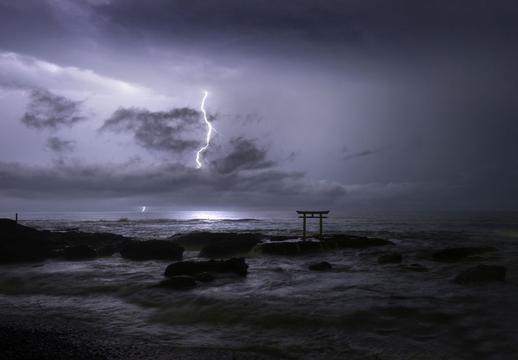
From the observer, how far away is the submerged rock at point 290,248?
29.8m

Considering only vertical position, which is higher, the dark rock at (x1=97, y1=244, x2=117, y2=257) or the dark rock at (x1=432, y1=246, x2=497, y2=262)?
the dark rock at (x1=432, y1=246, x2=497, y2=262)

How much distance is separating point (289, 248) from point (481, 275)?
51.5ft

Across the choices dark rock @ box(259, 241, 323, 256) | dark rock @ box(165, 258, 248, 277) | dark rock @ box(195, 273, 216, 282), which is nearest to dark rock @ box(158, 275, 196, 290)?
dark rock @ box(195, 273, 216, 282)

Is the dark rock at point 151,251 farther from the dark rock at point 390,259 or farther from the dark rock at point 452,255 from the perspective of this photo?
the dark rock at point 452,255

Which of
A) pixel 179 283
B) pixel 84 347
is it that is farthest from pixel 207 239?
pixel 84 347

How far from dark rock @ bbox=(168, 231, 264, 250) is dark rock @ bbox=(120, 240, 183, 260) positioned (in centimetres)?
267

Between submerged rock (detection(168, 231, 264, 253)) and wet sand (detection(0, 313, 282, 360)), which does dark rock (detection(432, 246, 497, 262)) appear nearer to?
submerged rock (detection(168, 231, 264, 253))

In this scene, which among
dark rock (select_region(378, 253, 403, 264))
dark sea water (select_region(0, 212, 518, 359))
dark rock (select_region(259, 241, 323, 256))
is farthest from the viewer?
→ dark rock (select_region(259, 241, 323, 256))

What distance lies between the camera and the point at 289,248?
98.4ft

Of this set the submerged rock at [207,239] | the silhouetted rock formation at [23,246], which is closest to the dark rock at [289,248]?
the submerged rock at [207,239]

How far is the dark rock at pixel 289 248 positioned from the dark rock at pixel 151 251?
7300mm

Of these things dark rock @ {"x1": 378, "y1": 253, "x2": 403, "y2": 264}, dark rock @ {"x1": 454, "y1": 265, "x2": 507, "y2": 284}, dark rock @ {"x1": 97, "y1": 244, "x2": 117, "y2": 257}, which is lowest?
dark rock @ {"x1": 97, "y1": 244, "x2": 117, "y2": 257}

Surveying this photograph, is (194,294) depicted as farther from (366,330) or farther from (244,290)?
(366,330)

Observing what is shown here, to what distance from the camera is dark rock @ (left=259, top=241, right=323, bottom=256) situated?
29750mm
